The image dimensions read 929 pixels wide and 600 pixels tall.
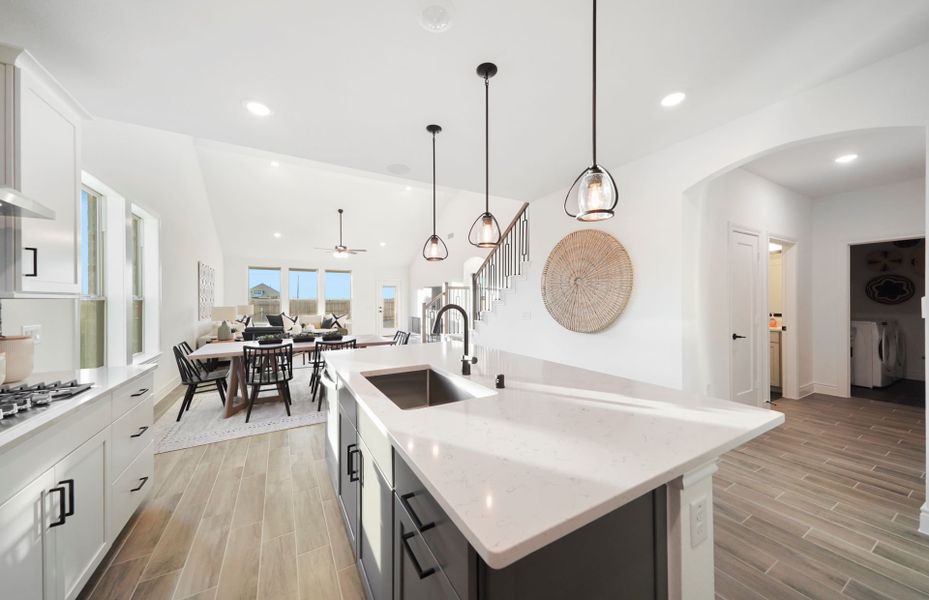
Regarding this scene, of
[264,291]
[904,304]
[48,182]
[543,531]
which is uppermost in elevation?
[48,182]

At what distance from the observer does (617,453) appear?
918 mm

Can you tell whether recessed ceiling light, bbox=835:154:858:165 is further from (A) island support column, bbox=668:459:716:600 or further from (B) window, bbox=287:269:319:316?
(B) window, bbox=287:269:319:316

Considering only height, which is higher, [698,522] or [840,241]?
[840,241]

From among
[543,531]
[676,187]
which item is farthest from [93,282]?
[676,187]

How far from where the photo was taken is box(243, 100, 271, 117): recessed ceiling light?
2320mm

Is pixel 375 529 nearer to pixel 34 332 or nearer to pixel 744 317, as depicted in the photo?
pixel 34 332

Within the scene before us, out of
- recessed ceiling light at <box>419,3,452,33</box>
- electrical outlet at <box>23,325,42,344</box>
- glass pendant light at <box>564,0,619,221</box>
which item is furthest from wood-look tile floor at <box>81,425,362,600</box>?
recessed ceiling light at <box>419,3,452,33</box>

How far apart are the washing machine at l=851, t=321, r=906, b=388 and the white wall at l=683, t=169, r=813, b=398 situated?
7.51 feet

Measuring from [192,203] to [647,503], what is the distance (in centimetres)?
772

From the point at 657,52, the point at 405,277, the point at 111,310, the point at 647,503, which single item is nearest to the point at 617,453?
the point at 647,503

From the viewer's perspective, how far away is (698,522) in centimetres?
98

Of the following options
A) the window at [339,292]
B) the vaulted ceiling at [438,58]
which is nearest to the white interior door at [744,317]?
the vaulted ceiling at [438,58]

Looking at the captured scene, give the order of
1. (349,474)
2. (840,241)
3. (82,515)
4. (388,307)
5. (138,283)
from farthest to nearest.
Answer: (388,307) < (840,241) < (138,283) < (349,474) < (82,515)

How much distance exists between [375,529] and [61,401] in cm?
137
